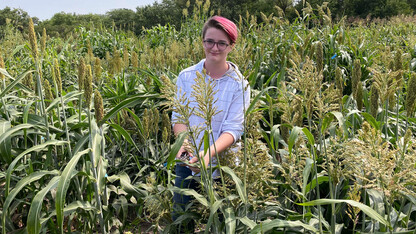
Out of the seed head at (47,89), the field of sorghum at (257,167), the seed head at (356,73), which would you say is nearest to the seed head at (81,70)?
the field of sorghum at (257,167)

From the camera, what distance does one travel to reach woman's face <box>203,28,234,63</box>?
7.68 feet

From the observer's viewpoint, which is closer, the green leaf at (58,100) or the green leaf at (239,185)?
the green leaf at (239,185)

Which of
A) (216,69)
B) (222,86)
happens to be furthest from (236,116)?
(216,69)

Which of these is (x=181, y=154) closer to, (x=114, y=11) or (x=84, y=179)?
(x=84, y=179)

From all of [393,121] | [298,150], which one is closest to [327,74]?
[393,121]

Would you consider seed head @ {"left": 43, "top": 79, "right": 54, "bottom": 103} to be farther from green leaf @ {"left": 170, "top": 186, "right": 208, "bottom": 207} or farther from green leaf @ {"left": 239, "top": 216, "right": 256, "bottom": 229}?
green leaf @ {"left": 239, "top": 216, "right": 256, "bottom": 229}

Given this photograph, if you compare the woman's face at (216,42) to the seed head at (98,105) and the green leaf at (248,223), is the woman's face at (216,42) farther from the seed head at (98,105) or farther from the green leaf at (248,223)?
the green leaf at (248,223)

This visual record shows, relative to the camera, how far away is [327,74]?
14.2ft

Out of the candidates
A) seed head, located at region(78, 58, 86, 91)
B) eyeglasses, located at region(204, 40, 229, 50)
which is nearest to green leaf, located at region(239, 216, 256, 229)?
seed head, located at region(78, 58, 86, 91)

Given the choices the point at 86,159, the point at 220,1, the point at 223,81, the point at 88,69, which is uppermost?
the point at 220,1

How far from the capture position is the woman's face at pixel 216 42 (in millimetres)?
2342

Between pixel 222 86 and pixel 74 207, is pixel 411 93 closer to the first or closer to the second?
pixel 222 86

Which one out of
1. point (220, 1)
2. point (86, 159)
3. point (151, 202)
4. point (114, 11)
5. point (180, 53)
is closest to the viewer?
point (151, 202)

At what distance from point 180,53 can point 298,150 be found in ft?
11.6
